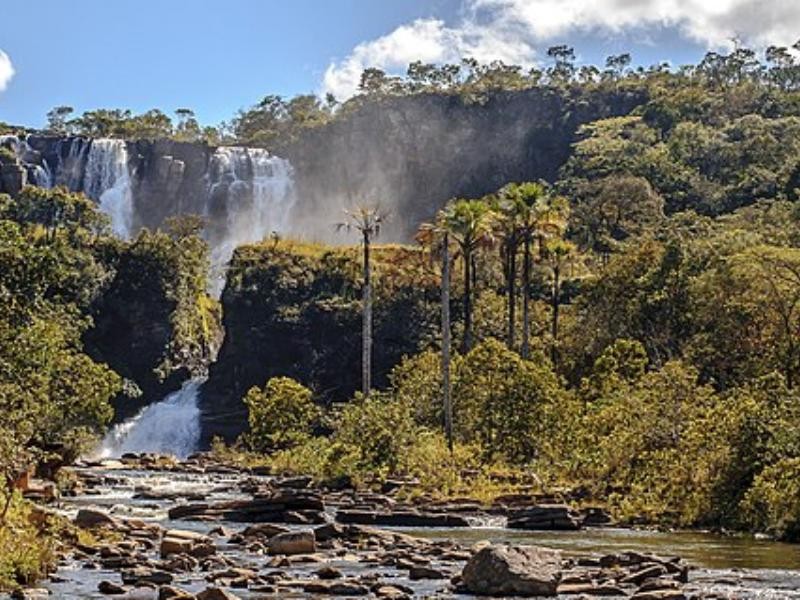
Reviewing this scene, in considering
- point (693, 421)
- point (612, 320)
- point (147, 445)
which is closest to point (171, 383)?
point (147, 445)

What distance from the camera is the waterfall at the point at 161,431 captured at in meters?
89.2

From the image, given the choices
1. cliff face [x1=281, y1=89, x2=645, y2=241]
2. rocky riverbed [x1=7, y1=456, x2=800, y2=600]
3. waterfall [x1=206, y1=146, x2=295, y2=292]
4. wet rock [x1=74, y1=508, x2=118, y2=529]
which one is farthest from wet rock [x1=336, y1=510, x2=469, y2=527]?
cliff face [x1=281, y1=89, x2=645, y2=241]

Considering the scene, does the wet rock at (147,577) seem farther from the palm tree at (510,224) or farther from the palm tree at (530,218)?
the palm tree at (510,224)

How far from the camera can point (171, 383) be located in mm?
97812

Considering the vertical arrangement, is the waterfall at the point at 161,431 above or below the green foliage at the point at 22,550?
above

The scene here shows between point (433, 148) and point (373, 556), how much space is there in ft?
377

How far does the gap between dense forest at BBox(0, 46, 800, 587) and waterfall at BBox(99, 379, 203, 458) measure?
244cm

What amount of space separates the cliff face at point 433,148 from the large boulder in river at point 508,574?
11051 cm

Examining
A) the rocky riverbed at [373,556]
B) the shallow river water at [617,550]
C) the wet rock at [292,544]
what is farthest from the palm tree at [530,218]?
the wet rock at [292,544]

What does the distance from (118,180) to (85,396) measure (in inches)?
2822

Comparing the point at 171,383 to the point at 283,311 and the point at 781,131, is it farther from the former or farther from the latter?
the point at 781,131

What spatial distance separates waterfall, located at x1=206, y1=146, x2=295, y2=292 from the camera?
121062 millimetres

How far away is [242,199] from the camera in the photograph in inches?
4808

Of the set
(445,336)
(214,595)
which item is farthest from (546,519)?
(445,336)
